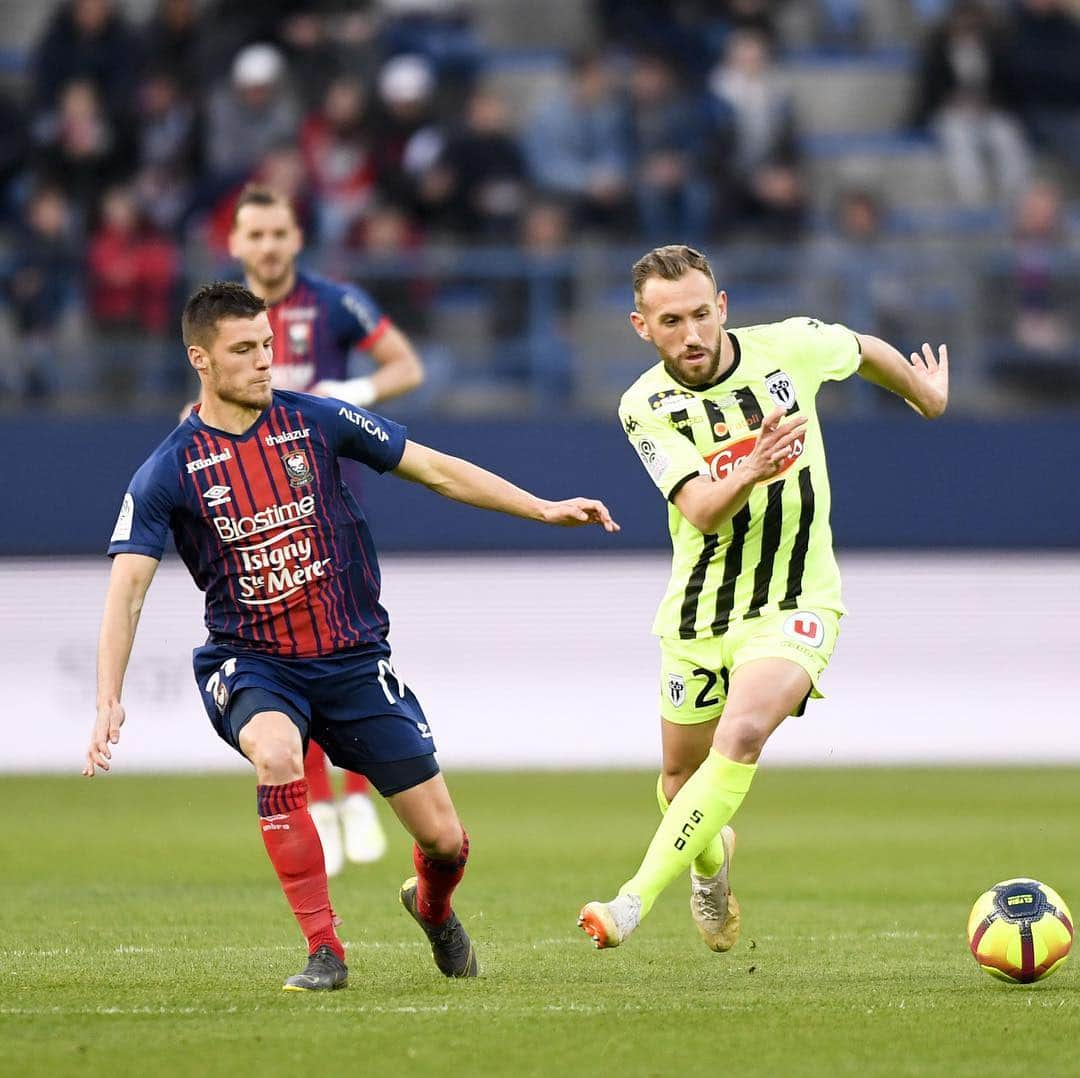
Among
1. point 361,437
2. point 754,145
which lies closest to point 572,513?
point 361,437

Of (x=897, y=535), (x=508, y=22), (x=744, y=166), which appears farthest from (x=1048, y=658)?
(x=508, y=22)

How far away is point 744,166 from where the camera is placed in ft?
51.5

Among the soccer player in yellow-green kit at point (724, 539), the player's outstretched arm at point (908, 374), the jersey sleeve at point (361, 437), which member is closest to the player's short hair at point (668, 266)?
the soccer player in yellow-green kit at point (724, 539)

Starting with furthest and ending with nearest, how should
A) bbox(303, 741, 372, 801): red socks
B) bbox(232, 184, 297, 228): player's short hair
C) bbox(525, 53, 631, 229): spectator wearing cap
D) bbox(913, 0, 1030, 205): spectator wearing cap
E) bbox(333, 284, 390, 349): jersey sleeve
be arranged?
bbox(913, 0, 1030, 205): spectator wearing cap < bbox(525, 53, 631, 229): spectator wearing cap < bbox(333, 284, 390, 349): jersey sleeve < bbox(232, 184, 297, 228): player's short hair < bbox(303, 741, 372, 801): red socks

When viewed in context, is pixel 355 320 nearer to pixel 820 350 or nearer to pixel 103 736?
pixel 820 350

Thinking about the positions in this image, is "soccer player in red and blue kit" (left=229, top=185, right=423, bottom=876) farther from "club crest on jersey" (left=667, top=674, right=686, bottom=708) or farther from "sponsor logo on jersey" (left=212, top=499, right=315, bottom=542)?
"sponsor logo on jersey" (left=212, top=499, right=315, bottom=542)

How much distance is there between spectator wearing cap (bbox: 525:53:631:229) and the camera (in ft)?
51.1

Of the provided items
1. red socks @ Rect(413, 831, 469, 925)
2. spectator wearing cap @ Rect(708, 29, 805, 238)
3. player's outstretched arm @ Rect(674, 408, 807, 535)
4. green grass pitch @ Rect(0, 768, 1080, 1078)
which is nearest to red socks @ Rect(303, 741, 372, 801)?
green grass pitch @ Rect(0, 768, 1080, 1078)

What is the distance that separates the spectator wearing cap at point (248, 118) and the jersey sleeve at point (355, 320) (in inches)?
243

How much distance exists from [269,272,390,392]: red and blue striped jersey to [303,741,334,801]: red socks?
5.28 ft

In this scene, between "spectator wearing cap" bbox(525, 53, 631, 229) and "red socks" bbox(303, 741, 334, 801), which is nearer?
"red socks" bbox(303, 741, 334, 801)

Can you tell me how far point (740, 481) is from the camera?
19.7ft

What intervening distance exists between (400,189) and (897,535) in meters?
4.31

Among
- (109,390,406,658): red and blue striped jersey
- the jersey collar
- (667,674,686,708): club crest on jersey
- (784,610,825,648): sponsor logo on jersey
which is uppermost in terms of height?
the jersey collar
